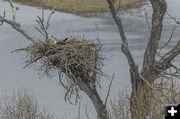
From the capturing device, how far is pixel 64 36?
25172 mm

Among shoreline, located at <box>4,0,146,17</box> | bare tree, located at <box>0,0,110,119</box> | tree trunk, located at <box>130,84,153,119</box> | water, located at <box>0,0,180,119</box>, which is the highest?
shoreline, located at <box>4,0,146,17</box>

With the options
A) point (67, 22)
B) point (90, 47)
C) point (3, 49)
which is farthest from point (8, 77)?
point (90, 47)

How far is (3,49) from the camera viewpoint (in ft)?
80.9

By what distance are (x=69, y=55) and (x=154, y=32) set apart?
2.85 m

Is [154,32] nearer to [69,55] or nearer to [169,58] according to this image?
[169,58]

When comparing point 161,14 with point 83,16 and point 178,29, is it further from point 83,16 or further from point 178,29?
point 83,16

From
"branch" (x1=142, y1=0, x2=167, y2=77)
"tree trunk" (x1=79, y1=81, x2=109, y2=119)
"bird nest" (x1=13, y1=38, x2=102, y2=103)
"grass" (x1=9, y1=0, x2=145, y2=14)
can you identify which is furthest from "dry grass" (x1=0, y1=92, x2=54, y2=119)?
"grass" (x1=9, y1=0, x2=145, y2=14)

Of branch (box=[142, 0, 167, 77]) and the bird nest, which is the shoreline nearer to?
branch (box=[142, 0, 167, 77])

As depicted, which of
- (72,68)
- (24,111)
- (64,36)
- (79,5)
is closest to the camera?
(72,68)

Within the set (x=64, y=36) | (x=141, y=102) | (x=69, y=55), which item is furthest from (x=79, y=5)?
(x=69, y=55)

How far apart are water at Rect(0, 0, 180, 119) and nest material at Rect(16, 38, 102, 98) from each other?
10261 millimetres

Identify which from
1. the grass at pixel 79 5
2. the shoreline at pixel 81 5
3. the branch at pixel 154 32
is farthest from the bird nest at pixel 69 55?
the grass at pixel 79 5

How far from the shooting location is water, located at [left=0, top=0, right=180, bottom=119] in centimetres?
1939

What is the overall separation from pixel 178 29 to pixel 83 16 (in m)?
7.02
